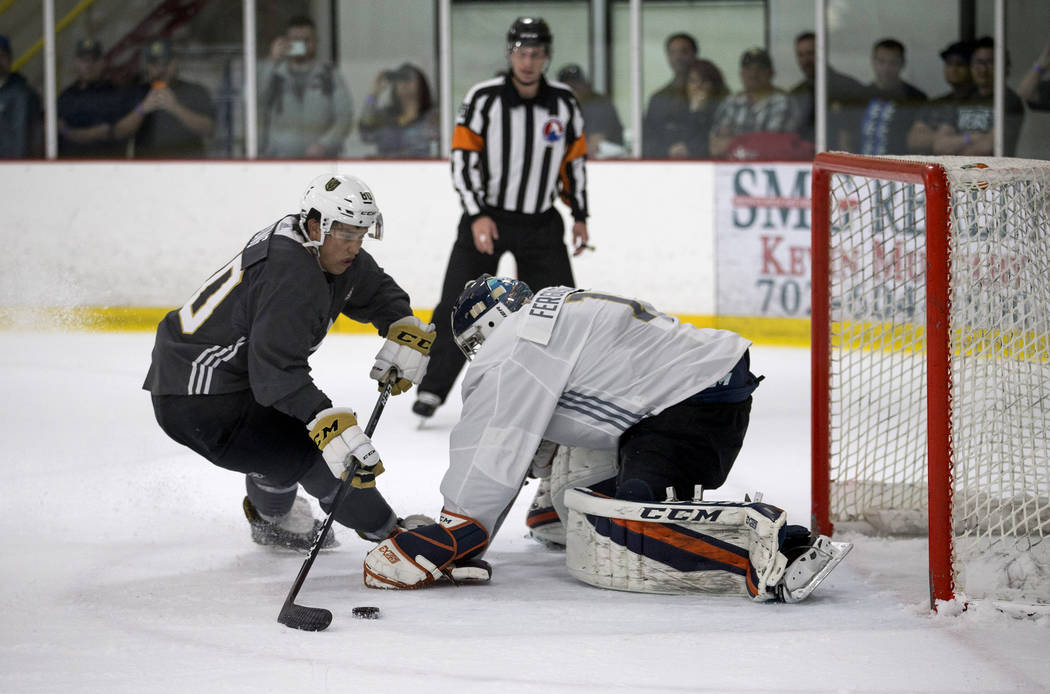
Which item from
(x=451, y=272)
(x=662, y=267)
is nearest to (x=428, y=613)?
(x=451, y=272)

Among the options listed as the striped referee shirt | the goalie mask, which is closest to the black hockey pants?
the goalie mask

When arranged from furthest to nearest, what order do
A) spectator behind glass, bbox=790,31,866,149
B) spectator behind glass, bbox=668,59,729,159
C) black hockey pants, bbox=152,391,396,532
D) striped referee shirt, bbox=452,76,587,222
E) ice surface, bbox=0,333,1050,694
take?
spectator behind glass, bbox=668,59,729,159
spectator behind glass, bbox=790,31,866,149
striped referee shirt, bbox=452,76,587,222
black hockey pants, bbox=152,391,396,532
ice surface, bbox=0,333,1050,694

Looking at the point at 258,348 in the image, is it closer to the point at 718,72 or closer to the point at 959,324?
the point at 959,324

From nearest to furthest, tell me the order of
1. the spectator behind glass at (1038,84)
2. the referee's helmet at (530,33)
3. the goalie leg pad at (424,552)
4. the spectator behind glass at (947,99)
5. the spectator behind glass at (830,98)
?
the goalie leg pad at (424,552), the referee's helmet at (530,33), the spectator behind glass at (1038,84), the spectator behind glass at (947,99), the spectator behind glass at (830,98)

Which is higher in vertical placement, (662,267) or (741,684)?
(662,267)

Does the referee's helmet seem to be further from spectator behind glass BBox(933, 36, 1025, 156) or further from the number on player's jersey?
spectator behind glass BBox(933, 36, 1025, 156)

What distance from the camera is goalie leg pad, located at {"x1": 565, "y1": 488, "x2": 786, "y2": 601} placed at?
2.47 m

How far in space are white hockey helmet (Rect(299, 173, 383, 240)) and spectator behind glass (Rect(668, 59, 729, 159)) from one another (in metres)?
4.00

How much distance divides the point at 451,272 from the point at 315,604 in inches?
85.7

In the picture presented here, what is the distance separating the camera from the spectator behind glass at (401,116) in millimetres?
6738

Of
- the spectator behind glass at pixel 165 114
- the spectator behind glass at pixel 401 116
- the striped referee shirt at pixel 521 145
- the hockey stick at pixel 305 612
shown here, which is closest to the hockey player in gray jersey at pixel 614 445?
the hockey stick at pixel 305 612

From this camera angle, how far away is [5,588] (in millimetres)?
2674

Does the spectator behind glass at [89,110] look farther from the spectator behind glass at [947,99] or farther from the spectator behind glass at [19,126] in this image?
the spectator behind glass at [947,99]

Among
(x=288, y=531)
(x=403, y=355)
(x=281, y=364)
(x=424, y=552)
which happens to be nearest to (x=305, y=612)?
(x=424, y=552)
